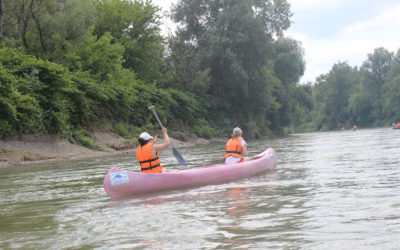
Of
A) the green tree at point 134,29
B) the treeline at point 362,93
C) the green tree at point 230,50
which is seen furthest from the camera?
the treeline at point 362,93

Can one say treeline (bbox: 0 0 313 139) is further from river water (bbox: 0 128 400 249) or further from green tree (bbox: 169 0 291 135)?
river water (bbox: 0 128 400 249)

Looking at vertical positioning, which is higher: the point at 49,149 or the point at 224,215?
the point at 49,149

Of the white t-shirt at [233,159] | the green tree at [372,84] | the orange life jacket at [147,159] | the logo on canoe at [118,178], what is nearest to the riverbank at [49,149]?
the white t-shirt at [233,159]

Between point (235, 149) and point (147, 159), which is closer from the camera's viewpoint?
point (147, 159)

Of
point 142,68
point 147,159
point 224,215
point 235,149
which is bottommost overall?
point 224,215

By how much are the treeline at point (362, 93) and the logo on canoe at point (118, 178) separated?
7552 centimetres

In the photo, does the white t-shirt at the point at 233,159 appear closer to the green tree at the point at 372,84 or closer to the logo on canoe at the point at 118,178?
the logo on canoe at the point at 118,178

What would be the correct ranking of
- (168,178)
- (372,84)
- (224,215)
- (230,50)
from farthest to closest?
(372,84)
(230,50)
(168,178)
(224,215)

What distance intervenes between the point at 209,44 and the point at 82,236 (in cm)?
3188

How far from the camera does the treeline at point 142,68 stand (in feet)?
61.4

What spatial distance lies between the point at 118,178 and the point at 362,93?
84.0 metres

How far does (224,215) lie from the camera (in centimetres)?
539

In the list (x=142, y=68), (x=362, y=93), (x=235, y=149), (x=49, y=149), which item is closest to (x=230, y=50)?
(x=142, y=68)

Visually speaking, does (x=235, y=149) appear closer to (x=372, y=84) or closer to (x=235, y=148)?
(x=235, y=148)
